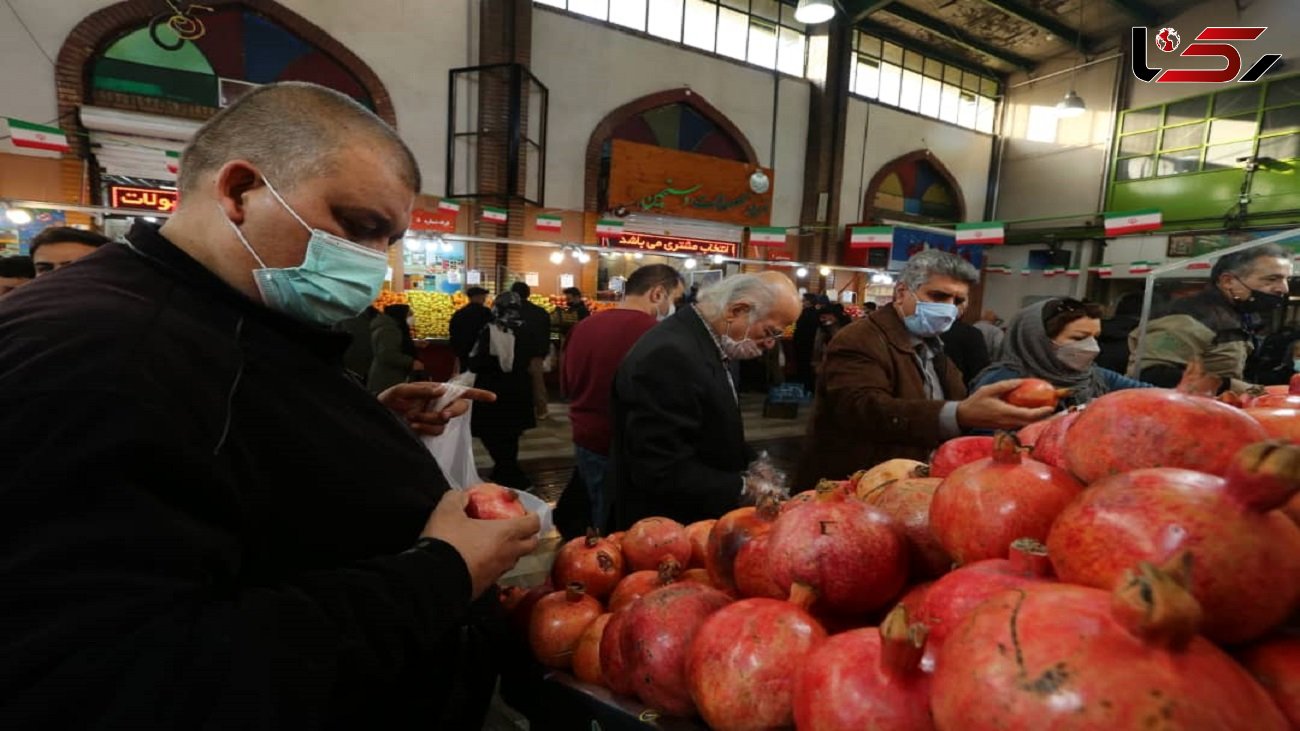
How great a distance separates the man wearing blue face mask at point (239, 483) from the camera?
0.62 m

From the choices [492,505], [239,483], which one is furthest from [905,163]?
[239,483]

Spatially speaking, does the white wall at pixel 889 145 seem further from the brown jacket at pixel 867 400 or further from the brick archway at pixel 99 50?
the brown jacket at pixel 867 400

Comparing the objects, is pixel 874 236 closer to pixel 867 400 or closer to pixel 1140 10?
pixel 1140 10

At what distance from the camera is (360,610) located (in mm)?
806

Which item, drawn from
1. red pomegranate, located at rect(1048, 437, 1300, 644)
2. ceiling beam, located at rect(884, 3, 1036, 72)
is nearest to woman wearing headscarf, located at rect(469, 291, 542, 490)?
red pomegranate, located at rect(1048, 437, 1300, 644)

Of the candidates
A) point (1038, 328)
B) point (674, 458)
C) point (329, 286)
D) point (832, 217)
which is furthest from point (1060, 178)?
point (329, 286)

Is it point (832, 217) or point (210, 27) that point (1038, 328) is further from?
point (832, 217)

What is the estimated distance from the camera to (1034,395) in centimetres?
183

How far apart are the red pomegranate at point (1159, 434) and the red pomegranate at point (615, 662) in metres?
0.72

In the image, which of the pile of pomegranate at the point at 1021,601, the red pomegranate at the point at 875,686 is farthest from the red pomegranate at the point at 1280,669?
the red pomegranate at the point at 875,686

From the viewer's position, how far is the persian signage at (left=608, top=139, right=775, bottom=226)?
12.8m

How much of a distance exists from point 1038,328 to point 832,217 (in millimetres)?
13128

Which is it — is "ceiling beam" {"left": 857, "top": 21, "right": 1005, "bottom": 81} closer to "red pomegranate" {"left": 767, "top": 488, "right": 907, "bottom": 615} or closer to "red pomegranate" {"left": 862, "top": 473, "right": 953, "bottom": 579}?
"red pomegranate" {"left": 862, "top": 473, "right": 953, "bottom": 579}

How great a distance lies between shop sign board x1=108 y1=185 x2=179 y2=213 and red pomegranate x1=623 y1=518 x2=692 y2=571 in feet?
33.1
